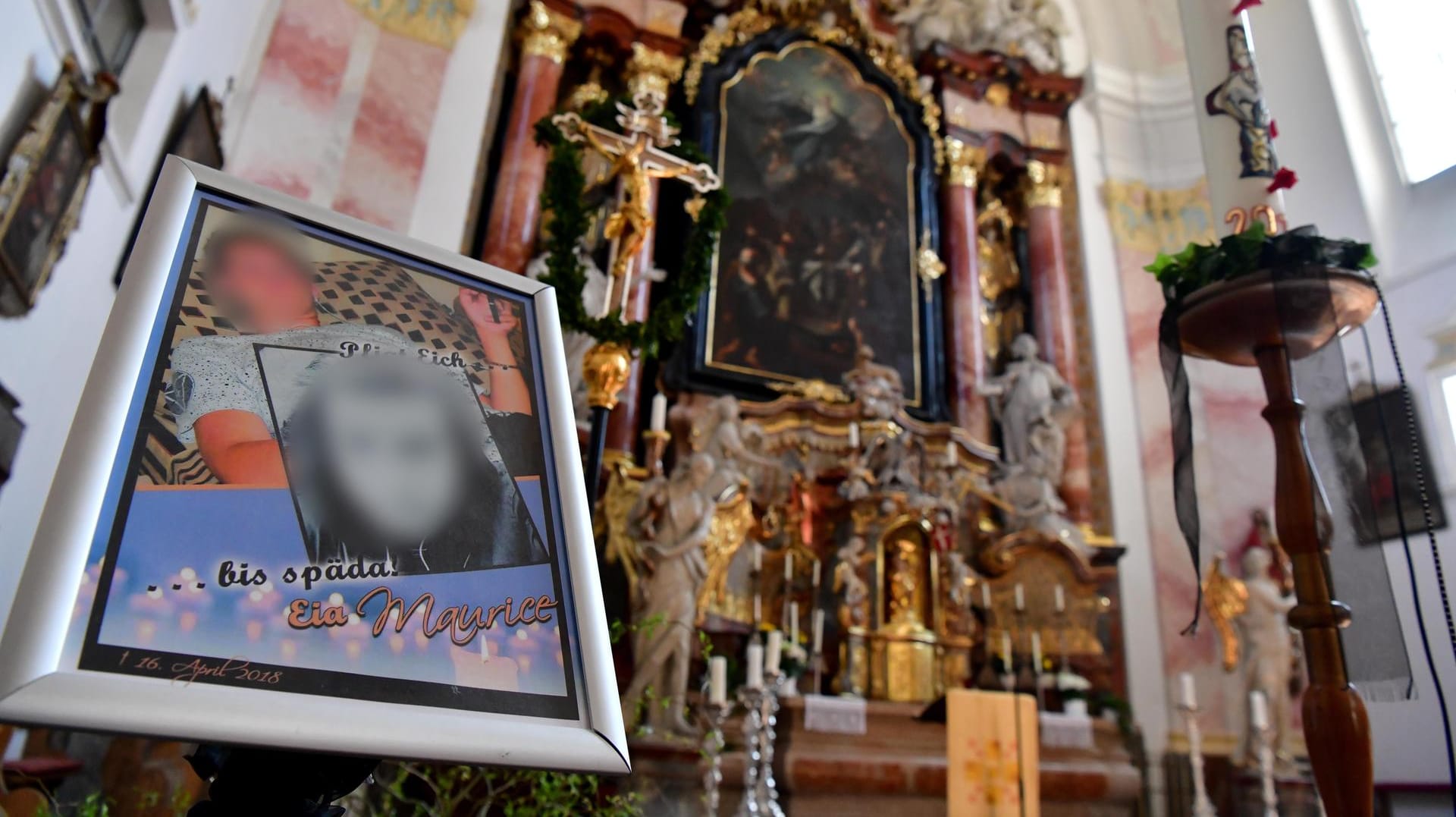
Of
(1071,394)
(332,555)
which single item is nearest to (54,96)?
(332,555)

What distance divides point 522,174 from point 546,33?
1556mm

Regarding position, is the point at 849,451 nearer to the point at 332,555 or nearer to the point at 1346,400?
the point at 1346,400

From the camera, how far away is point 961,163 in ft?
30.4

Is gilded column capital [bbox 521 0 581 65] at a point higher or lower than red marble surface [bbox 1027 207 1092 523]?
higher

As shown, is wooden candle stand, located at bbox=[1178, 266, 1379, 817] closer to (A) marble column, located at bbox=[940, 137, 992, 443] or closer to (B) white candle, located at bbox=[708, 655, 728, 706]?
(B) white candle, located at bbox=[708, 655, 728, 706]

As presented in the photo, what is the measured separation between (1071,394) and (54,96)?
7.20 metres

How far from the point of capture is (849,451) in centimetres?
655

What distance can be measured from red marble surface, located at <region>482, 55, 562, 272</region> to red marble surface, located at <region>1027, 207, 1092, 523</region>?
4961 millimetres

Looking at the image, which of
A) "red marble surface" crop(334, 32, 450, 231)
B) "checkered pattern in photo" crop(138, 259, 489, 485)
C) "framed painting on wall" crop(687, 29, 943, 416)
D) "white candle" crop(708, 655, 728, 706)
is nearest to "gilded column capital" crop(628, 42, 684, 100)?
"framed painting on wall" crop(687, 29, 943, 416)

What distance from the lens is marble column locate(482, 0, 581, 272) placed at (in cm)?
685

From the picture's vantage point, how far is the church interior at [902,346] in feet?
8.18

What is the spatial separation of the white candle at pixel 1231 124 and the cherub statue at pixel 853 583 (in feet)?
11.7

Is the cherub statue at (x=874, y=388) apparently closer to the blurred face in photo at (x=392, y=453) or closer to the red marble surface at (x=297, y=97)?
the red marble surface at (x=297, y=97)

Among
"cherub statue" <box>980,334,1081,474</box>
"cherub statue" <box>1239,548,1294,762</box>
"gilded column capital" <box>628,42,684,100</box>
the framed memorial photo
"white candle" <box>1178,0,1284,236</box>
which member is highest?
"gilded column capital" <box>628,42,684,100</box>
